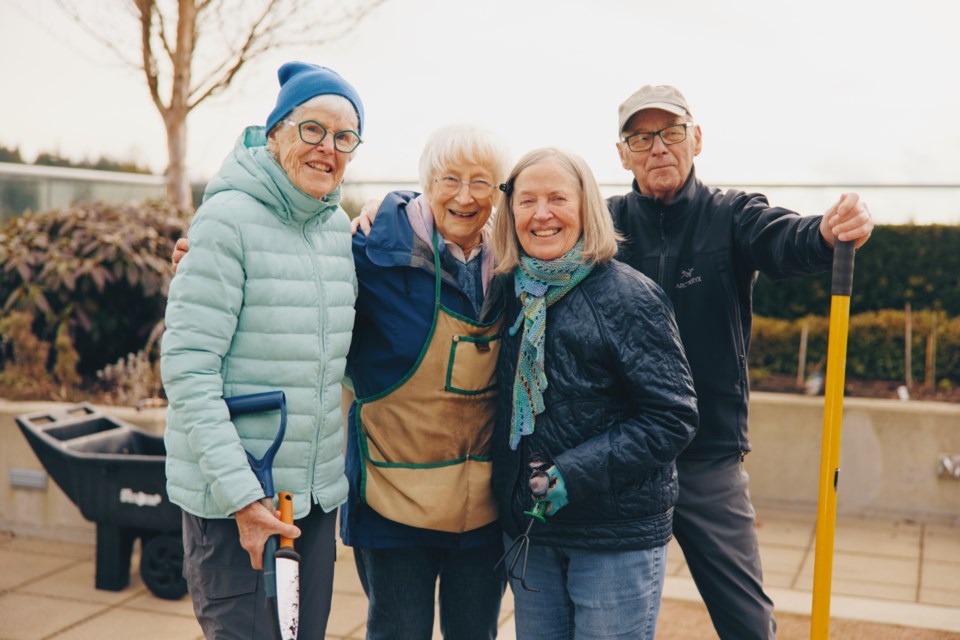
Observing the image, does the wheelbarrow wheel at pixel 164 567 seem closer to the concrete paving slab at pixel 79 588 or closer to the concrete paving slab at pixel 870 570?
the concrete paving slab at pixel 79 588

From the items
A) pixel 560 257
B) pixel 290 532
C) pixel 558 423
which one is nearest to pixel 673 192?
pixel 560 257

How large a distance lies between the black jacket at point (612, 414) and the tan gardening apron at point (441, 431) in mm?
199

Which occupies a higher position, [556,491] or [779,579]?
[556,491]

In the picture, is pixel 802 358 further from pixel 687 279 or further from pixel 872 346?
pixel 687 279

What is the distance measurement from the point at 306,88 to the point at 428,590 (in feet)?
4.95

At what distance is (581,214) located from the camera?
260 cm

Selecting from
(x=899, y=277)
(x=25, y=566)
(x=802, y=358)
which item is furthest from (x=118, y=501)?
(x=899, y=277)

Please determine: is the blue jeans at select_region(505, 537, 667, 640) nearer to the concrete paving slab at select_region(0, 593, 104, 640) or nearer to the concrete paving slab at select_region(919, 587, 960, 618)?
the concrete paving slab at select_region(0, 593, 104, 640)

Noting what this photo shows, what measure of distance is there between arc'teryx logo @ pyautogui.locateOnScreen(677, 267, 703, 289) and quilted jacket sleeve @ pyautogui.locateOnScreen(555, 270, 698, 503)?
688 mm

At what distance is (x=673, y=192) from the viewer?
3223 mm

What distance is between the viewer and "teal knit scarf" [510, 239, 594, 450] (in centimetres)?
250

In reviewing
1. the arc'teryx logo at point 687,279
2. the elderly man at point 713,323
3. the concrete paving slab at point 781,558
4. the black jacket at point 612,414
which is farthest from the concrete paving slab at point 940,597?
the black jacket at point 612,414

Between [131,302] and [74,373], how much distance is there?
64 cm

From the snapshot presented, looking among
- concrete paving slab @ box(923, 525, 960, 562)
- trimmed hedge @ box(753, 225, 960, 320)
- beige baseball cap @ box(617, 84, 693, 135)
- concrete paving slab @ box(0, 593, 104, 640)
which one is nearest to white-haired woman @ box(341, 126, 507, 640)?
beige baseball cap @ box(617, 84, 693, 135)
